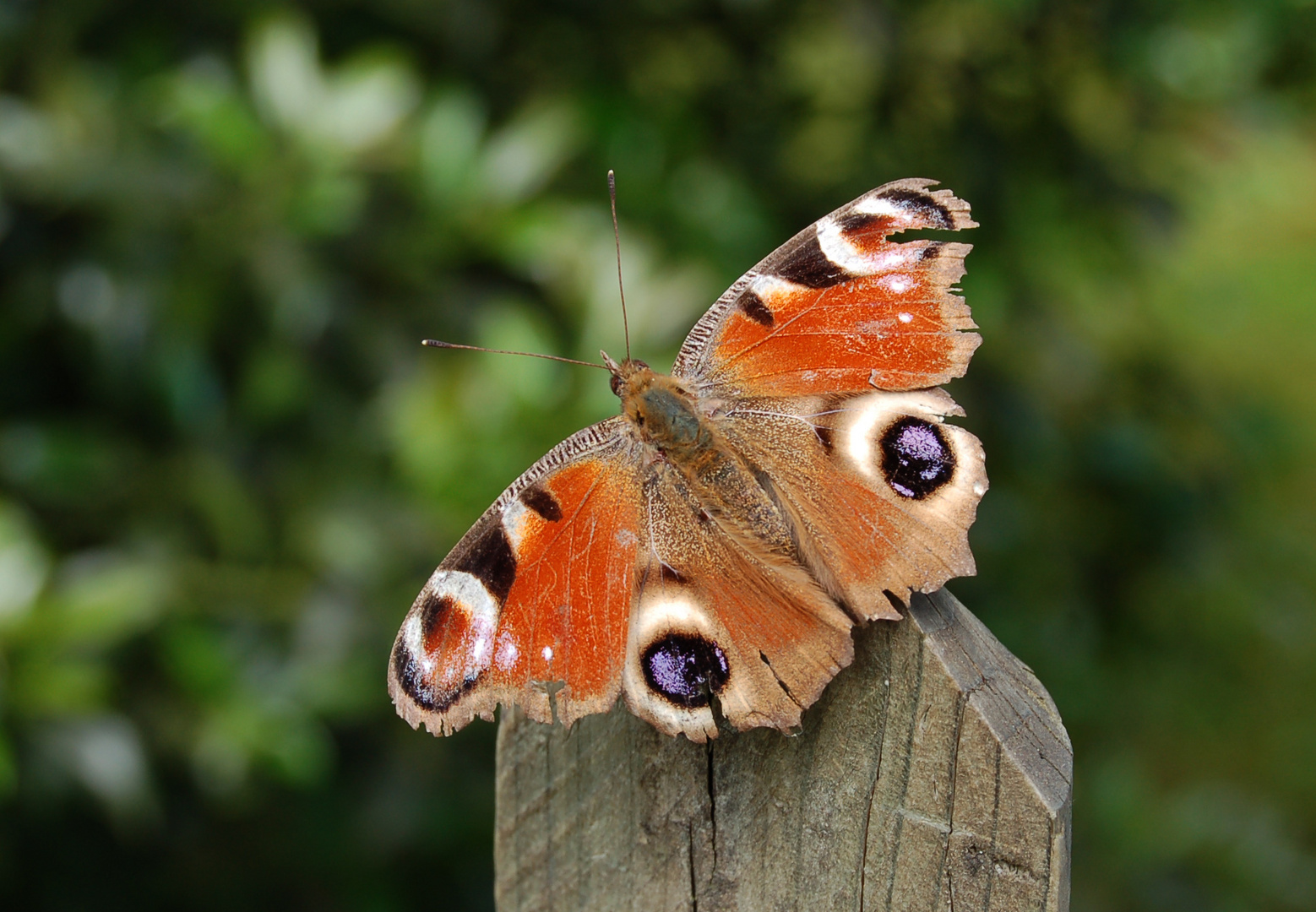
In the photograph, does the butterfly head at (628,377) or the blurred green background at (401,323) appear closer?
the butterfly head at (628,377)

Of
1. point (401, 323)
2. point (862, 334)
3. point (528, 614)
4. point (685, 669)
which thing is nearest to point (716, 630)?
point (685, 669)

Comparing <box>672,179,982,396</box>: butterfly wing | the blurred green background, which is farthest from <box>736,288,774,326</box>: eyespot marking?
the blurred green background

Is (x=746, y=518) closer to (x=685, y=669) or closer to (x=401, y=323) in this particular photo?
(x=685, y=669)

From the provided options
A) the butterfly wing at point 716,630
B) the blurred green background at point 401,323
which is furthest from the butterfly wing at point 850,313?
the blurred green background at point 401,323

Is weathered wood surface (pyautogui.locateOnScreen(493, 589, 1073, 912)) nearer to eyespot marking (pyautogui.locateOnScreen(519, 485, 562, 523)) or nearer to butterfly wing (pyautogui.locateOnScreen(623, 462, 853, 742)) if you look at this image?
butterfly wing (pyautogui.locateOnScreen(623, 462, 853, 742))

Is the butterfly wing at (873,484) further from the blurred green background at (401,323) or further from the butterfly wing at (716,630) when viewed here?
the blurred green background at (401,323)

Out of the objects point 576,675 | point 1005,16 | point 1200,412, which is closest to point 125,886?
point 576,675

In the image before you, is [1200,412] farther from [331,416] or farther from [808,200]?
[331,416]

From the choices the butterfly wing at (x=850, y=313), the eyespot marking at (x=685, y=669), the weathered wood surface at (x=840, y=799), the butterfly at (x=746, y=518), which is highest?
the butterfly wing at (x=850, y=313)

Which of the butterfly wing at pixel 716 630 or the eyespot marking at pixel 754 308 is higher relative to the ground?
the eyespot marking at pixel 754 308
